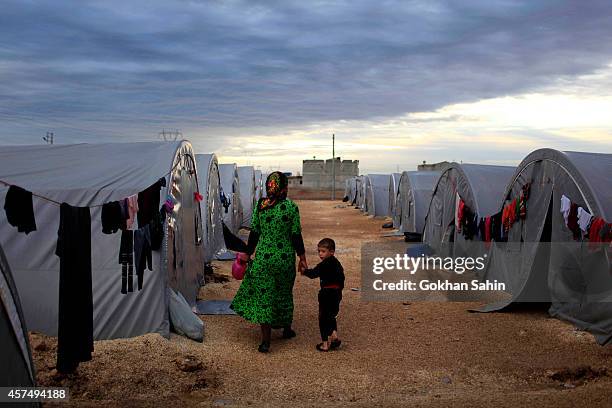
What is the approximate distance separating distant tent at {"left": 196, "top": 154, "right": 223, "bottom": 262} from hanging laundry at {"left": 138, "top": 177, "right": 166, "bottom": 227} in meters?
5.62

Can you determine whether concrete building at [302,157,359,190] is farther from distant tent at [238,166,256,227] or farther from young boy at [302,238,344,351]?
young boy at [302,238,344,351]

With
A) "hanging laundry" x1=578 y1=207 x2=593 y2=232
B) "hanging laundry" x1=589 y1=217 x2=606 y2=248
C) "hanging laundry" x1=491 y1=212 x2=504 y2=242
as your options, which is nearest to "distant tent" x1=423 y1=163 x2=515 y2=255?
"hanging laundry" x1=491 y1=212 x2=504 y2=242

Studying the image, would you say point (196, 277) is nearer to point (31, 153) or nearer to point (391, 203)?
point (31, 153)

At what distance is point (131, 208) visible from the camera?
6.70m

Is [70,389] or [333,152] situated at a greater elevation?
[333,152]

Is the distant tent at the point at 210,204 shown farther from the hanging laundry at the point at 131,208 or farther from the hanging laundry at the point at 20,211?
the hanging laundry at the point at 20,211

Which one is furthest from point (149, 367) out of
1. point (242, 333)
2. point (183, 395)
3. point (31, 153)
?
point (31, 153)

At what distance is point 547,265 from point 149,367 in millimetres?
5973

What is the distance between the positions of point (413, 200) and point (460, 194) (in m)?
7.10

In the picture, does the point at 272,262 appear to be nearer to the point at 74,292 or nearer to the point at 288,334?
the point at 288,334

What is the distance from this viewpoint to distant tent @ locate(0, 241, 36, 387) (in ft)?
13.7

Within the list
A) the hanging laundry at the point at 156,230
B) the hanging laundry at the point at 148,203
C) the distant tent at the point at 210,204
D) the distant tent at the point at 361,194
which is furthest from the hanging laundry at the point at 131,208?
the distant tent at the point at 361,194

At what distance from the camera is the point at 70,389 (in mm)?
5617

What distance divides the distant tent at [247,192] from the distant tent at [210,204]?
23.8 feet
